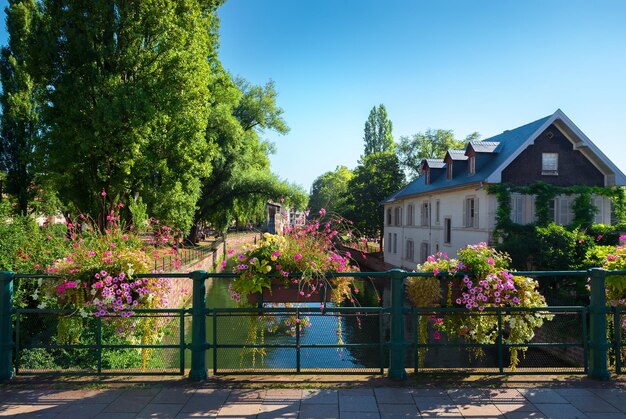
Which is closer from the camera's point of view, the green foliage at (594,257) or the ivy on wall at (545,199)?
the green foliage at (594,257)

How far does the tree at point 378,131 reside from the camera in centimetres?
7475

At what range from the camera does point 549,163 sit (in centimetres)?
2377

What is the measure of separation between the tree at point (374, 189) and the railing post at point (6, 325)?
39102 mm

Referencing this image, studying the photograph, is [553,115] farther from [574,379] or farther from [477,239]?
[574,379]

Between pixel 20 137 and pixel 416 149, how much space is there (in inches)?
1438

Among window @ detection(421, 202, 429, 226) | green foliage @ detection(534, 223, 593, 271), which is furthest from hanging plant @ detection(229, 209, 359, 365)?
window @ detection(421, 202, 429, 226)

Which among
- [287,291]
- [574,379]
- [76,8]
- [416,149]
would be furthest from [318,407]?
[416,149]

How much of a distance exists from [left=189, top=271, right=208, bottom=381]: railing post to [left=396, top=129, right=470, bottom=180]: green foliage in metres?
45.5

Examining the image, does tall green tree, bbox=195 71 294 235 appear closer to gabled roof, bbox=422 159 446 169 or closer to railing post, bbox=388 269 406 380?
gabled roof, bbox=422 159 446 169

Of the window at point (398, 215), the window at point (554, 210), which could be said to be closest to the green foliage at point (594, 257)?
the window at point (554, 210)

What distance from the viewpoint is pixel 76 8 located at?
1780cm

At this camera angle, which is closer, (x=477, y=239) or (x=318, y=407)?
(x=318, y=407)

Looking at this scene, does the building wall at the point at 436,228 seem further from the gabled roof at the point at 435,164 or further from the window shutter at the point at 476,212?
the gabled roof at the point at 435,164

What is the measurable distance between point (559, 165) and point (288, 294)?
2264 centimetres
